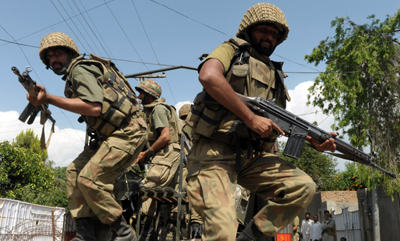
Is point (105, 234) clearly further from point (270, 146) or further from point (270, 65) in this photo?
point (270, 65)

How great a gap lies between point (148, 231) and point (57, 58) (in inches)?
120

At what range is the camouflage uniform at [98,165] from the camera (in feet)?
13.8

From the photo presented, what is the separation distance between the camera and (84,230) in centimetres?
436

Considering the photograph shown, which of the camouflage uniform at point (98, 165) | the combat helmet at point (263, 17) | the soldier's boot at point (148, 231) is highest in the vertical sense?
the combat helmet at point (263, 17)

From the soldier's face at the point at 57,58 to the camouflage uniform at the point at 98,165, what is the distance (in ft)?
1.49

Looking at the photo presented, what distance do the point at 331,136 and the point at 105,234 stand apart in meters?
2.59

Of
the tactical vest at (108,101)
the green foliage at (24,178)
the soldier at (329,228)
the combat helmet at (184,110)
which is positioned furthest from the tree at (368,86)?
the green foliage at (24,178)

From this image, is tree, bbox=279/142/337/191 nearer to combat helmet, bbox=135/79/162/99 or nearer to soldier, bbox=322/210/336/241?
soldier, bbox=322/210/336/241

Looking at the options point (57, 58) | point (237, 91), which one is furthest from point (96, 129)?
point (237, 91)

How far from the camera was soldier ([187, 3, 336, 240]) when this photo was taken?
311 cm

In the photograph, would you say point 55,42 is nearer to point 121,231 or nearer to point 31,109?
point 31,109

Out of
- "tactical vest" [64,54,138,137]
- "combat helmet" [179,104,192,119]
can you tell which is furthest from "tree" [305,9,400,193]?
"tactical vest" [64,54,138,137]

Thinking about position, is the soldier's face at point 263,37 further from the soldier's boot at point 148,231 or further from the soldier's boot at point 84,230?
the soldier's boot at point 148,231

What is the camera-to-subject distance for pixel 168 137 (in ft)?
21.6
